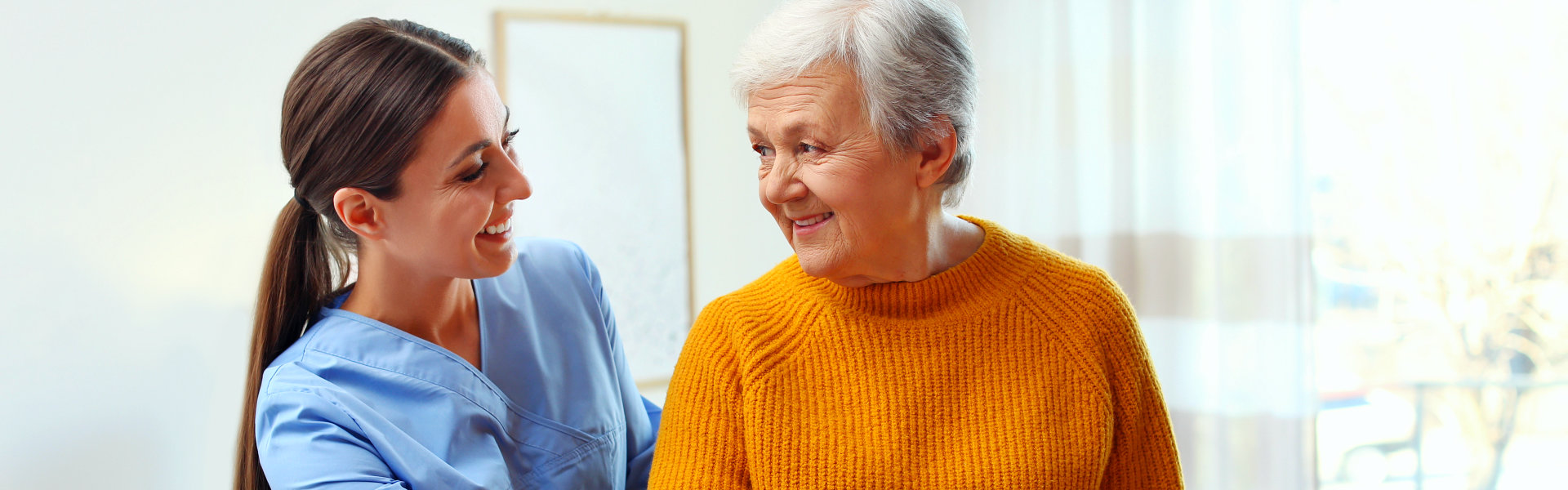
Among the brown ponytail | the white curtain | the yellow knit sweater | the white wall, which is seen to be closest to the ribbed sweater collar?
the yellow knit sweater

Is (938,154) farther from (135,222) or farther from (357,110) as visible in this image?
(135,222)

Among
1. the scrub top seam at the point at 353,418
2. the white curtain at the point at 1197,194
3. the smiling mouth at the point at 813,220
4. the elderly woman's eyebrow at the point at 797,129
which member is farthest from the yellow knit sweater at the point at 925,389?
the white curtain at the point at 1197,194

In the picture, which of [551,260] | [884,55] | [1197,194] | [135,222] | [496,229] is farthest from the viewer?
[1197,194]

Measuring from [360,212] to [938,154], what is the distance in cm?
71

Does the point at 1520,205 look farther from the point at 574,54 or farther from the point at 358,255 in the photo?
the point at 358,255

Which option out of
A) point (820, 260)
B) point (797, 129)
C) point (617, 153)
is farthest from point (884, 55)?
point (617, 153)

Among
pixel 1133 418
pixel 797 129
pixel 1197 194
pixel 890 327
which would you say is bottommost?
pixel 1133 418

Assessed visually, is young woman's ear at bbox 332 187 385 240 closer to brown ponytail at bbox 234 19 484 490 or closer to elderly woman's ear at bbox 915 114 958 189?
brown ponytail at bbox 234 19 484 490

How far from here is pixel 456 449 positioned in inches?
48.6

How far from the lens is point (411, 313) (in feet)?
4.27

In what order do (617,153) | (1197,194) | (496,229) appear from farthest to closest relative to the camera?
(617,153)
(1197,194)
(496,229)

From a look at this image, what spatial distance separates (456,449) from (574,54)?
1.32 meters

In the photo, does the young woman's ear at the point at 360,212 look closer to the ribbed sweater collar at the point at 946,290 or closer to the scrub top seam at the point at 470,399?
the scrub top seam at the point at 470,399

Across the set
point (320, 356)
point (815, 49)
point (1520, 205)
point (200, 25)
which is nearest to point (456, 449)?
point (320, 356)
